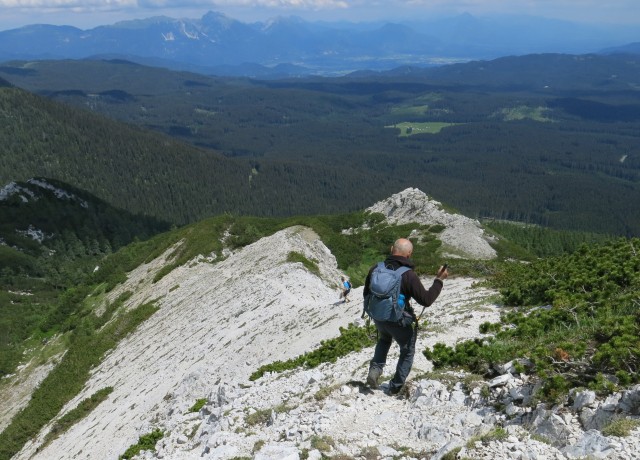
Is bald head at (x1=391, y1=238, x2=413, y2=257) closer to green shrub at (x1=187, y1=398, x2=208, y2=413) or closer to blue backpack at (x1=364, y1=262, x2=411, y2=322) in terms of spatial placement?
blue backpack at (x1=364, y1=262, x2=411, y2=322)

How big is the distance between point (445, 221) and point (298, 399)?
2092 inches

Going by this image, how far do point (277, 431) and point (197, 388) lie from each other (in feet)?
38.4

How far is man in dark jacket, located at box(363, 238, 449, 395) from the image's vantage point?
39.1ft

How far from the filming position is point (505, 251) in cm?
5972

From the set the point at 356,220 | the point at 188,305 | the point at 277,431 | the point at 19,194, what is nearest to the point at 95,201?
the point at 19,194

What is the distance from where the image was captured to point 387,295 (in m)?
12.0

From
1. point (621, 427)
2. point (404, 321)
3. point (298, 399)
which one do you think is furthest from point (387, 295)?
point (298, 399)

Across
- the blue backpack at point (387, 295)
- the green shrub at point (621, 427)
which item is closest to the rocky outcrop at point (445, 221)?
the blue backpack at point (387, 295)

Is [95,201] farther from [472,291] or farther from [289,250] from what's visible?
[472,291]

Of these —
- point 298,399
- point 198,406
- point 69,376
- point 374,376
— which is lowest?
point 69,376

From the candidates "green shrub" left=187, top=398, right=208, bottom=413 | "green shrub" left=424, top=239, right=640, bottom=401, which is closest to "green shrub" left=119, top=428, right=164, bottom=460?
"green shrub" left=187, top=398, right=208, bottom=413

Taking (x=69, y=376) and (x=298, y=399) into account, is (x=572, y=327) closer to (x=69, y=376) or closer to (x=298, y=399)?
(x=298, y=399)

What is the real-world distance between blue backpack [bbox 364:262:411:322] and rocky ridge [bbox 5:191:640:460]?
2741 millimetres

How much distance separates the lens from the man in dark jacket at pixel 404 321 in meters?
11.9
